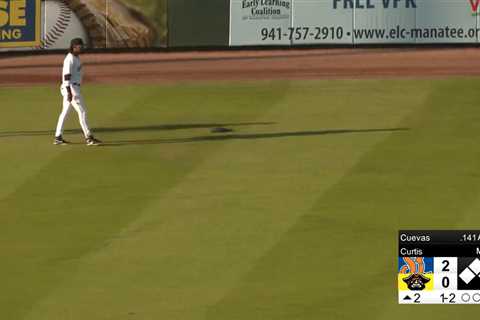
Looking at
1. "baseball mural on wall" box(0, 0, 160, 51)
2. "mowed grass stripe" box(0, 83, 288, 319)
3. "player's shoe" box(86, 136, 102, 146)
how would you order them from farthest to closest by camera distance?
"baseball mural on wall" box(0, 0, 160, 51) → "player's shoe" box(86, 136, 102, 146) → "mowed grass stripe" box(0, 83, 288, 319)

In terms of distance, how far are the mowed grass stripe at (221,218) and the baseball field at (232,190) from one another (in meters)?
0.03

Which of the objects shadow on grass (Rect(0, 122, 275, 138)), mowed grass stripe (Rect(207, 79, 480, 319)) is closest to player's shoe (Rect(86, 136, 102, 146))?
shadow on grass (Rect(0, 122, 275, 138))

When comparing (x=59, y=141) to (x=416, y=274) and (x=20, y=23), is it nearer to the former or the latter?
(x=416, y=274)

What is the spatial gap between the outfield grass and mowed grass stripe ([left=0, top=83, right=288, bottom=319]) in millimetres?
Result: 36

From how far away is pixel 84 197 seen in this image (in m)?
21.7

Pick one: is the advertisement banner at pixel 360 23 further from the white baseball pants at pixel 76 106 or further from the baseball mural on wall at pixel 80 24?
the white baseball pants at pixel 76 106

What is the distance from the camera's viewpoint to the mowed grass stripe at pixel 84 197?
18453mm

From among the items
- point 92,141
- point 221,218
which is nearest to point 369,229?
point 221,218

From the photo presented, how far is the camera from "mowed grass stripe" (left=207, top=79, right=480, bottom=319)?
55.9 ft

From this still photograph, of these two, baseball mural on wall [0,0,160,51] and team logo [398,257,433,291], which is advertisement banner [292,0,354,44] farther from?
team logo [398,257,433,291]

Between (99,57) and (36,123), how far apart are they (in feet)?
28.0
